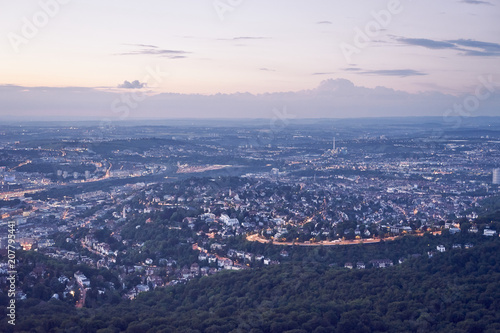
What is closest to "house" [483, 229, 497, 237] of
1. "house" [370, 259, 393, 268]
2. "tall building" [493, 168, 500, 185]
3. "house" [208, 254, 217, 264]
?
"house" [370, 259, 393, 268]

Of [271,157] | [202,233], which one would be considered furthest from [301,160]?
[202,233]

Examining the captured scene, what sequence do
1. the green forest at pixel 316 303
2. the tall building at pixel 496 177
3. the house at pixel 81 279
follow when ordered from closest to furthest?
1. the green forest at pixel 316 303
2. the house at pixel 81 279
3. the tall building at pixel 496 177

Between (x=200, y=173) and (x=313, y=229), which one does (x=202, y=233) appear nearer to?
(x=313, y=229)

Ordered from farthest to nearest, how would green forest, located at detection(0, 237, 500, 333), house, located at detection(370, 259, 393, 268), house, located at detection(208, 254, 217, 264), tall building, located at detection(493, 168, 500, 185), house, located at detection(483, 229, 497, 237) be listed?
tall building, located at detection(493, 168, 500, 185), house, located at detection(208, 254, 217, 264), house, located at detection(483, 229, 497, 237), house, located at detection(370, 259, 393, 268), green forest, located at detection(0, 237, 500, 333)

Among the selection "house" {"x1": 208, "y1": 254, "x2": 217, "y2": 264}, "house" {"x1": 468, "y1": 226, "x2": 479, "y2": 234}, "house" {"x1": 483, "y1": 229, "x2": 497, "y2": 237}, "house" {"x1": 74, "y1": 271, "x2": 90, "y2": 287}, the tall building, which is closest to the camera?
"house" {"x1": 74, "y1": 271, "x2": 90, "y2": 287}

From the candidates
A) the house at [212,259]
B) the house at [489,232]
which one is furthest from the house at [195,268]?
the house at [489,232]

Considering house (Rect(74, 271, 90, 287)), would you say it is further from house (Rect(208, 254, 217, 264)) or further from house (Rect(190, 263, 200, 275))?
house (Rect(208, 254, 217, 264))

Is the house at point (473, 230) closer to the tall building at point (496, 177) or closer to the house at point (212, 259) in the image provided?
the house at point (212, 259)

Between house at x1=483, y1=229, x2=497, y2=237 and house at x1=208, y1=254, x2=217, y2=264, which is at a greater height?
house at x1=483, y1=229, x2=497, y2=237

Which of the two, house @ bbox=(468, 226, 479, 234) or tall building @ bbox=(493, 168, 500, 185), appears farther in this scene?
tall building @ bbox=(493, 168, 500, 185)
